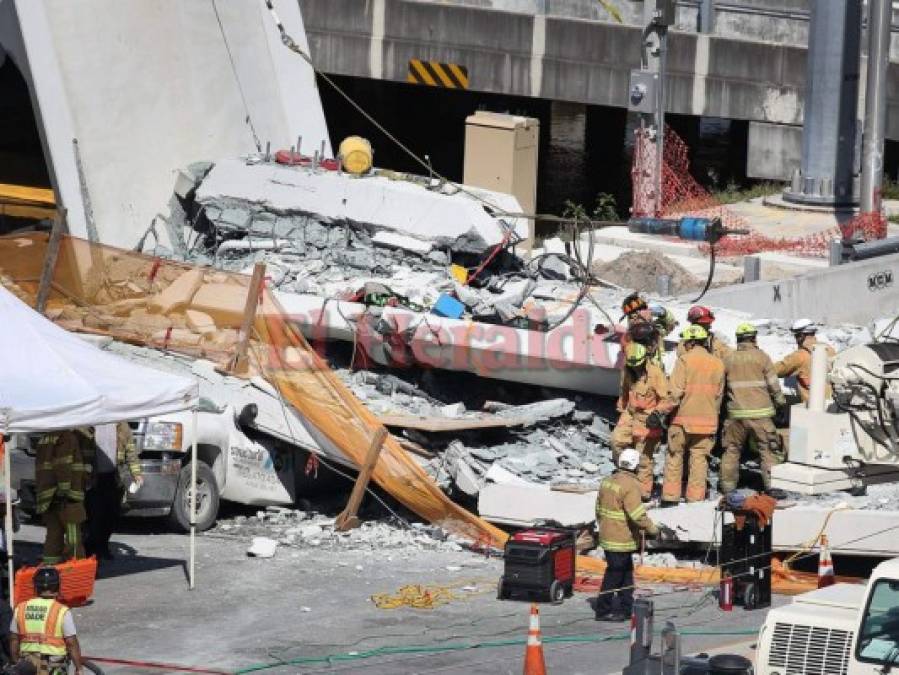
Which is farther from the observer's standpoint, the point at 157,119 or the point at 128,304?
the point at 157,119

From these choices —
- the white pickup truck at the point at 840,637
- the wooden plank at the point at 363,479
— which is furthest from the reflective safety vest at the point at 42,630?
the wooden plank at the point at 363,479

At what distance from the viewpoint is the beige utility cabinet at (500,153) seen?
23328 millimetres

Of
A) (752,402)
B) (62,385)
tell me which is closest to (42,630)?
(62,385)

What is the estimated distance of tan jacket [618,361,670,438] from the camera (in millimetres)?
15805

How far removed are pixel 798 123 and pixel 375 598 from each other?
16736 mm

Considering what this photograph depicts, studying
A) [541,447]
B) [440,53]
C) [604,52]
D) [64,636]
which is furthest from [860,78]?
[64,636]

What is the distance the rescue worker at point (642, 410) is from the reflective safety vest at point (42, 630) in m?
5.95

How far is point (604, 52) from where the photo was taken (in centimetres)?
2938

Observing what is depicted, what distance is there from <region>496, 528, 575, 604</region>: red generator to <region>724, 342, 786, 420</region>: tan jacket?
2.17 meters

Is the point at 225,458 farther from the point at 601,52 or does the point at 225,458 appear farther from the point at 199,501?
the point at 601,52

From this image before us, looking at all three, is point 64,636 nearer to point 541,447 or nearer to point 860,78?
point 541,447

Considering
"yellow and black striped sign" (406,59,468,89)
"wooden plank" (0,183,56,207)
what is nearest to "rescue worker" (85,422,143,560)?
"wooden plank" (0,183,56,207)

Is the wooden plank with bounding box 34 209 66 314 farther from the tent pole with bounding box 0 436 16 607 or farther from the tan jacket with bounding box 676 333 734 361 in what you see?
the tan jacket with bounding box 676 333 734 361

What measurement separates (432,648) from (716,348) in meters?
4.47
